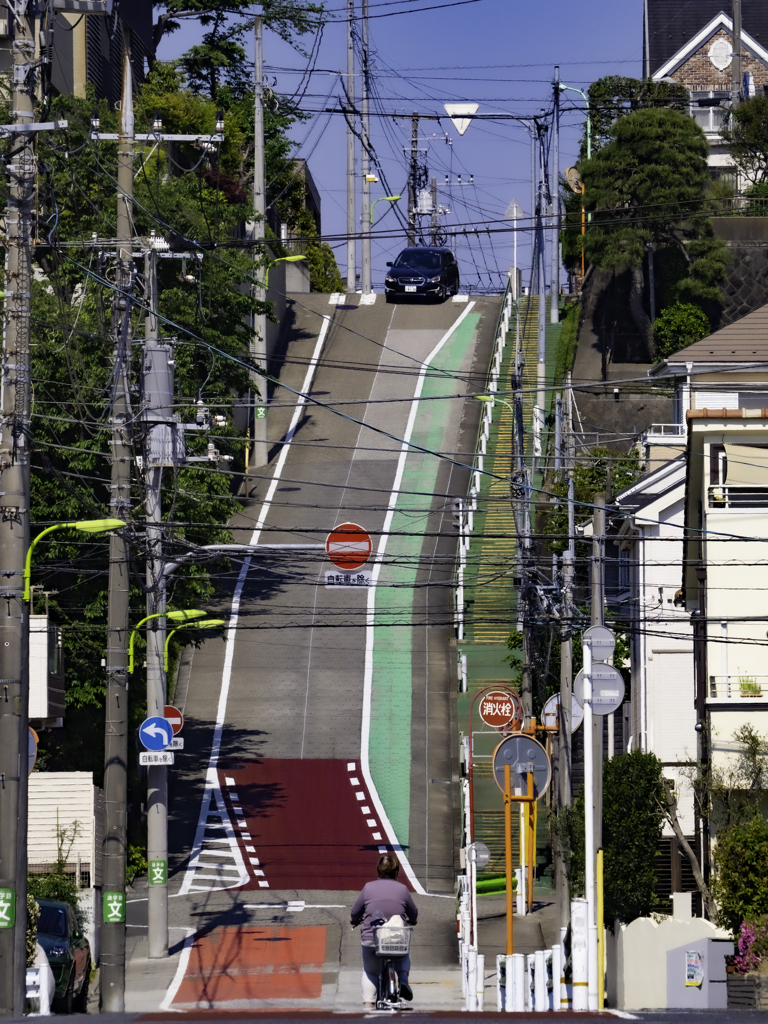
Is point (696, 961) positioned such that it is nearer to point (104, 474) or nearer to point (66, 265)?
point (104, 474)

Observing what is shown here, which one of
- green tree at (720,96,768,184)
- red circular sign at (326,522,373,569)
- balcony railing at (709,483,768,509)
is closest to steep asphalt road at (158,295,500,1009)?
red circular sign at (326,522,373,569)

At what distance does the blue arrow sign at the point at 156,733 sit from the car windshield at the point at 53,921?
3.62 metres

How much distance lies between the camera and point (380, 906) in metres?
12.3

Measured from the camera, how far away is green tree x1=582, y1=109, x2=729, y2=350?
55812mm

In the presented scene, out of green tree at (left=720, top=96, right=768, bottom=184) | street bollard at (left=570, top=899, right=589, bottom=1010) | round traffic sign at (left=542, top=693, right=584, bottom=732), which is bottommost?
street bollard at (left=570, top=899, right=589, bottom=1010)

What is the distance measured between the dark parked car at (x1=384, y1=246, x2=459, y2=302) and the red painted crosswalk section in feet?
116

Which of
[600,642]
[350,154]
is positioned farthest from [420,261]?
[600,642]

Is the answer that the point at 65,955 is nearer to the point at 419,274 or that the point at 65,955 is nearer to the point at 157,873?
the point at 157,873

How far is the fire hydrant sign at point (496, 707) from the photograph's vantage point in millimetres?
27855

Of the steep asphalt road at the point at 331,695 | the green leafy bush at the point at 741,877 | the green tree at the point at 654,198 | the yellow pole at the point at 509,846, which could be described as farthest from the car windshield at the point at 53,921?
the green tree at the point at 654,198

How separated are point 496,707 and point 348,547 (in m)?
6.59

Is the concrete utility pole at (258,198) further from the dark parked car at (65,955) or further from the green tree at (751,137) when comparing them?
the dark parked car at (65,955)

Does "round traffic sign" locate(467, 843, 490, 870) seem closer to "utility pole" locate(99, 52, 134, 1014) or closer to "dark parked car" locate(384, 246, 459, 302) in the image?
"utility pole" locate(99, 52, 134, 1014)

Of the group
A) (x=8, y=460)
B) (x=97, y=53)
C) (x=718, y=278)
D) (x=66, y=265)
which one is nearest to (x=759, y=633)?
(x=8, y=460)
